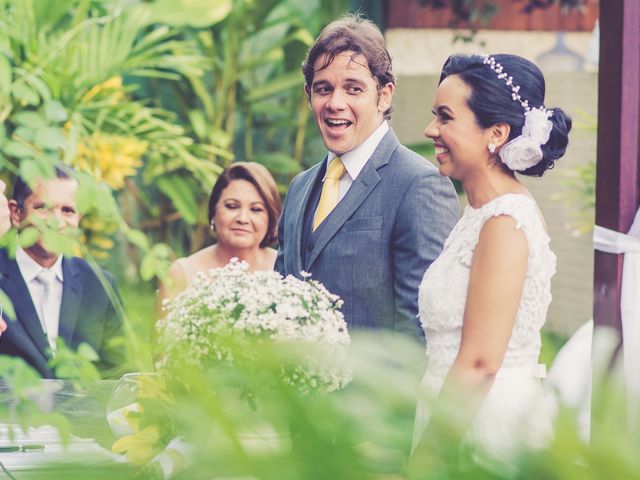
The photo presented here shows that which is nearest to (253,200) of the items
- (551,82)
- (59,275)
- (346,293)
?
(59,275)

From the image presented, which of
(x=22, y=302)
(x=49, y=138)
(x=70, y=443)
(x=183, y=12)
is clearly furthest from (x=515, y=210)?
(x=183, y=12)

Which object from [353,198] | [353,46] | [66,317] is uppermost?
[353,46]

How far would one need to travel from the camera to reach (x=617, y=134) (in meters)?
3.07

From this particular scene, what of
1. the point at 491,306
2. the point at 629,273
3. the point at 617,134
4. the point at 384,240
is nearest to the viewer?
the point at 491,306

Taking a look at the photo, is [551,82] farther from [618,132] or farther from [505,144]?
[505,144]

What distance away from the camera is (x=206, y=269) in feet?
13.0

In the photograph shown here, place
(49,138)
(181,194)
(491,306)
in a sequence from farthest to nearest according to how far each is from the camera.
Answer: (181,194)
(491,306)
(49,138)

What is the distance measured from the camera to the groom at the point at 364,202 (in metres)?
2.62

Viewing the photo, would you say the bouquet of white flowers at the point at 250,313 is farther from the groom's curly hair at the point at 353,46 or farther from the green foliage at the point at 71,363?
the groom's curly hair at the point at 353,46

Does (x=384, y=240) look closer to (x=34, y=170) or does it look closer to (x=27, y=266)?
(x=34, y=170)

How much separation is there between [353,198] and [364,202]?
3 centimetres

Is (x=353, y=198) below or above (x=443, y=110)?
below

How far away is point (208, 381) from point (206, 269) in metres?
3.47

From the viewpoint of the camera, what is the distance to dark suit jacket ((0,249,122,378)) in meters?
3.48
